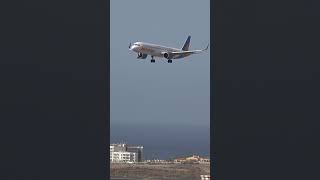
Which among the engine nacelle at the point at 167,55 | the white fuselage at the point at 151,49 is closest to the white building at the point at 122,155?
the white fuselage at the point at 151,49

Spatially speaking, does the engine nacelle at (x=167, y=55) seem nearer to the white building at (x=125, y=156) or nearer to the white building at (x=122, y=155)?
the white building at (x=122, y=155)

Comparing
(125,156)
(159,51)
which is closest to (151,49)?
(159,51)

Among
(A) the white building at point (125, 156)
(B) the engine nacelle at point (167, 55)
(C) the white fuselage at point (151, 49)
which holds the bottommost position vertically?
(A) the white building at point (125, 156)

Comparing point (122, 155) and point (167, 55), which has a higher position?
point (167, 55)

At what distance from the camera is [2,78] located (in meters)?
5.20

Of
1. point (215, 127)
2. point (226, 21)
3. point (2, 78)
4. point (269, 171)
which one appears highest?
point (226, 21)

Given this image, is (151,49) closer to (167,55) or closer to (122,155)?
(167,55)

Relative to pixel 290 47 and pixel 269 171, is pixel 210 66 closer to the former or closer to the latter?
pixel 290 47

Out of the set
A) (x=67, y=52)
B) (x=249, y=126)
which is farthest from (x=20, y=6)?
(x=249, y=126)

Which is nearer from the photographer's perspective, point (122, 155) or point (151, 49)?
point (151, 49)

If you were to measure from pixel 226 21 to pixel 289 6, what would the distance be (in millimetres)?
527

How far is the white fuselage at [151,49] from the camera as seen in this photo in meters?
11.4

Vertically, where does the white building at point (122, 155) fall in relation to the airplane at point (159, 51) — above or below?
below

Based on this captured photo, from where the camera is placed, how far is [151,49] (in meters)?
11.9
